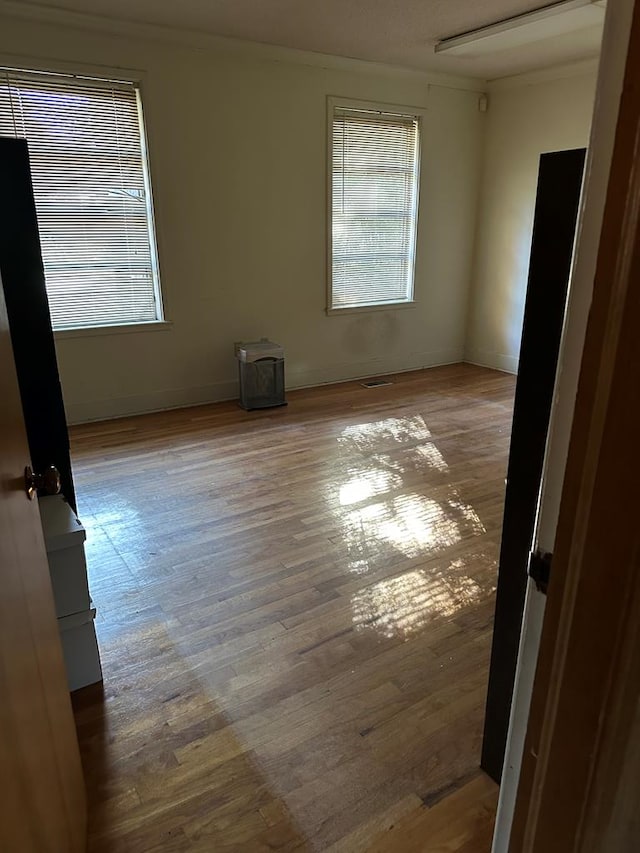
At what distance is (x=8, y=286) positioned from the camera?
1.58 meters

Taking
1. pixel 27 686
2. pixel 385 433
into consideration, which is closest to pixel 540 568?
pixel 27 686

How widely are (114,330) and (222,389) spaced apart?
1000mm

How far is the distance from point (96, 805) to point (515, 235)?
5.48 meters

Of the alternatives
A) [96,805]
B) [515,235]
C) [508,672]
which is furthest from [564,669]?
[515,235]

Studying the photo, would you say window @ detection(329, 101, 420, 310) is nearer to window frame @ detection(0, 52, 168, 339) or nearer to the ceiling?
the ceiling

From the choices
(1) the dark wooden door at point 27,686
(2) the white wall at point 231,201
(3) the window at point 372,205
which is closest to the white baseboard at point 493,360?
(3) the window at point 372,205

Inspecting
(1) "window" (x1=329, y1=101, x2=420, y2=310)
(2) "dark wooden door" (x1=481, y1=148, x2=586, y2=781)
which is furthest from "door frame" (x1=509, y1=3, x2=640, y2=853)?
(1) "window" (x1=329, y1=101, x2=420, y2=310)

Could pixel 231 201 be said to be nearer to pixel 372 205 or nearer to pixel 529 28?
pixel 372 205

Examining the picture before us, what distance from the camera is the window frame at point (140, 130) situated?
357 cm

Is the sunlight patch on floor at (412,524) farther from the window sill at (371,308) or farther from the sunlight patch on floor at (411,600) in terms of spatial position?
the window sill at (371,308)

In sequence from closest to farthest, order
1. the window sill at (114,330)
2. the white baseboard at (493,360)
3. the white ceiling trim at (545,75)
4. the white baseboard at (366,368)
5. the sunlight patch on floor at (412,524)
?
the sunlight patch on floor at (412,524)
the window sill at (114,330)
the white ceiling trim at (545,75)
the white baseboard at (366,368)
the white baseboard at (493,360)

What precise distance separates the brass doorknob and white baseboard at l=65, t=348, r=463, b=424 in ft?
10.6

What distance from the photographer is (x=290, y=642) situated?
79.9 inches

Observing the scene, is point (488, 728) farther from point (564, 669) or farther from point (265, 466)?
point (265, 466)
